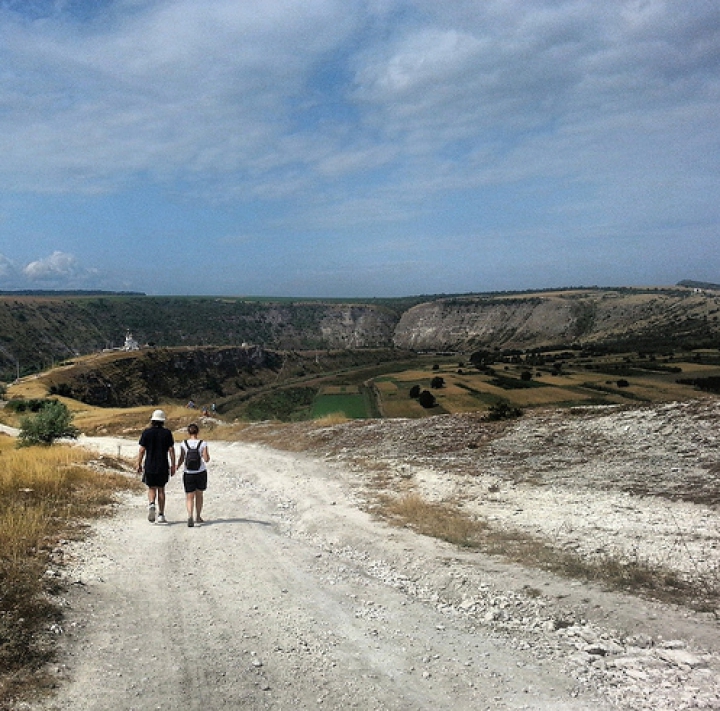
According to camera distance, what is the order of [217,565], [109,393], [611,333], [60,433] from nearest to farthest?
[217,565] → [60,433] → [109,393] → [611,333]

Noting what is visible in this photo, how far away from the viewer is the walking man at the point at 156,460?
457 inches

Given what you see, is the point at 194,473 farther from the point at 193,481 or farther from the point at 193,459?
the point at 193,459

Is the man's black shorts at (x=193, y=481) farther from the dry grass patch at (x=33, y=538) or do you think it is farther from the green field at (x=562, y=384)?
the green field at (x=562, y=384)

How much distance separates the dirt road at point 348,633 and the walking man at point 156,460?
1460 mm

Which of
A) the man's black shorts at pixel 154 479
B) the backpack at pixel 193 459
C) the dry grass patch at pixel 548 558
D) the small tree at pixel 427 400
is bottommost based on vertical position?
the small tree at pixel 427 400

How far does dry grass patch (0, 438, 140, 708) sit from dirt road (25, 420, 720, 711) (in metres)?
0.30

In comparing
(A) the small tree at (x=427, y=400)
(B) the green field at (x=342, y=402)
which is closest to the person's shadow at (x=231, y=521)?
(B) the green field at (x=342, y=402)

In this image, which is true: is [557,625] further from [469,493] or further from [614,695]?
[469,493]

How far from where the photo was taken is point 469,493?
46.3 ft

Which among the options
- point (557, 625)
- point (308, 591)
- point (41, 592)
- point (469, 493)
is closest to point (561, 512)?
point (469, 493)

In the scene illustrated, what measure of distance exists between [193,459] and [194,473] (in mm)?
288

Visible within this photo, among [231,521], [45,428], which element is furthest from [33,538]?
[45,428]

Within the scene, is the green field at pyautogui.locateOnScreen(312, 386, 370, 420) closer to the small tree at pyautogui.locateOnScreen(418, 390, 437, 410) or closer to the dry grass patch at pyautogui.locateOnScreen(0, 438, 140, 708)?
the small tree at pyautogui.locateOnScreen(418, 390, 437, 410)

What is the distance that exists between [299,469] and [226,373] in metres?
120
